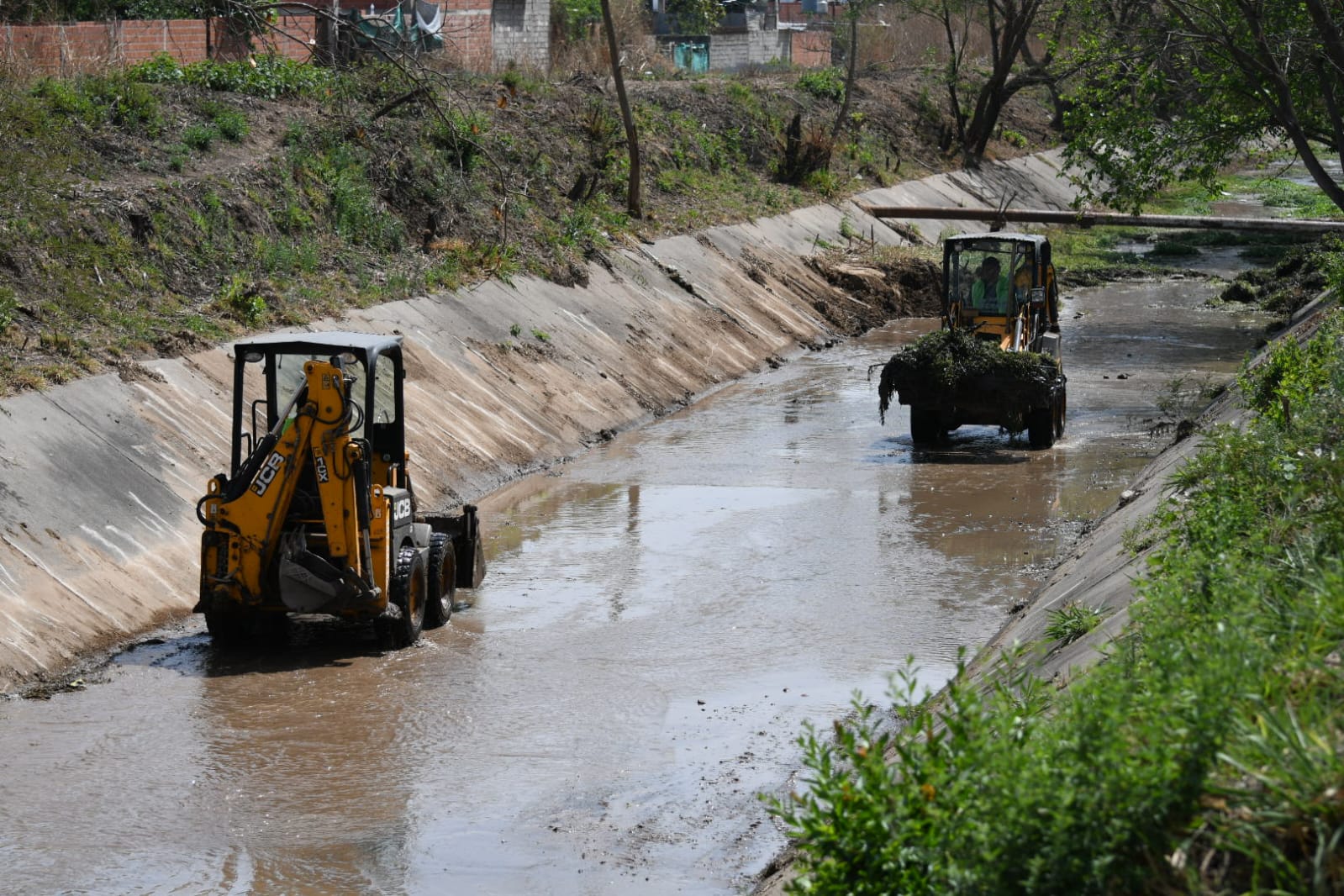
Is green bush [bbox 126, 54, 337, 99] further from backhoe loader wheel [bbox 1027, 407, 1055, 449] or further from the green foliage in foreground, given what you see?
the green foliage in foreground

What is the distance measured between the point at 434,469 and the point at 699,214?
58.9ft

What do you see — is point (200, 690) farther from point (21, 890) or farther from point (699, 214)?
point (699, 214)

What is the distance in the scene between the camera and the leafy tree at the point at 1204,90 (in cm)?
2114

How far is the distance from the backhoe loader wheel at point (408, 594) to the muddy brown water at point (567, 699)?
17cm

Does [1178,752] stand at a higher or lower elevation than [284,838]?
higher

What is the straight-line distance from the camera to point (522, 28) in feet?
166

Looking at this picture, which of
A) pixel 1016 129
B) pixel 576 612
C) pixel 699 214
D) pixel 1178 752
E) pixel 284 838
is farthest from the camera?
pixel 1016 129

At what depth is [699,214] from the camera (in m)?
36.1

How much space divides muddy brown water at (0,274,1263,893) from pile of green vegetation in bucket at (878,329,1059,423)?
938mm

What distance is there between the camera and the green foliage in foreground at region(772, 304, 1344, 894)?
5137mm

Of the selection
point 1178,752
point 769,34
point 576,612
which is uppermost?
point 769,34

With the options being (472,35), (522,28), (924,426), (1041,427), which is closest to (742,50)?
(522,28)

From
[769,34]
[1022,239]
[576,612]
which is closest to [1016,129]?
[769,34]

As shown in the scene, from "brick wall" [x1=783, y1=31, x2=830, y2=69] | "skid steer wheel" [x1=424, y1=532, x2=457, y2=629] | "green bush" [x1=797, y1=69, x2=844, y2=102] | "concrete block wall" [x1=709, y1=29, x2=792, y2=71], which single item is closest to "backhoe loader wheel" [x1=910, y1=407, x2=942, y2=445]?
"skid steer wheel" [x1=424, y1=532, x2=457, y2=629]
